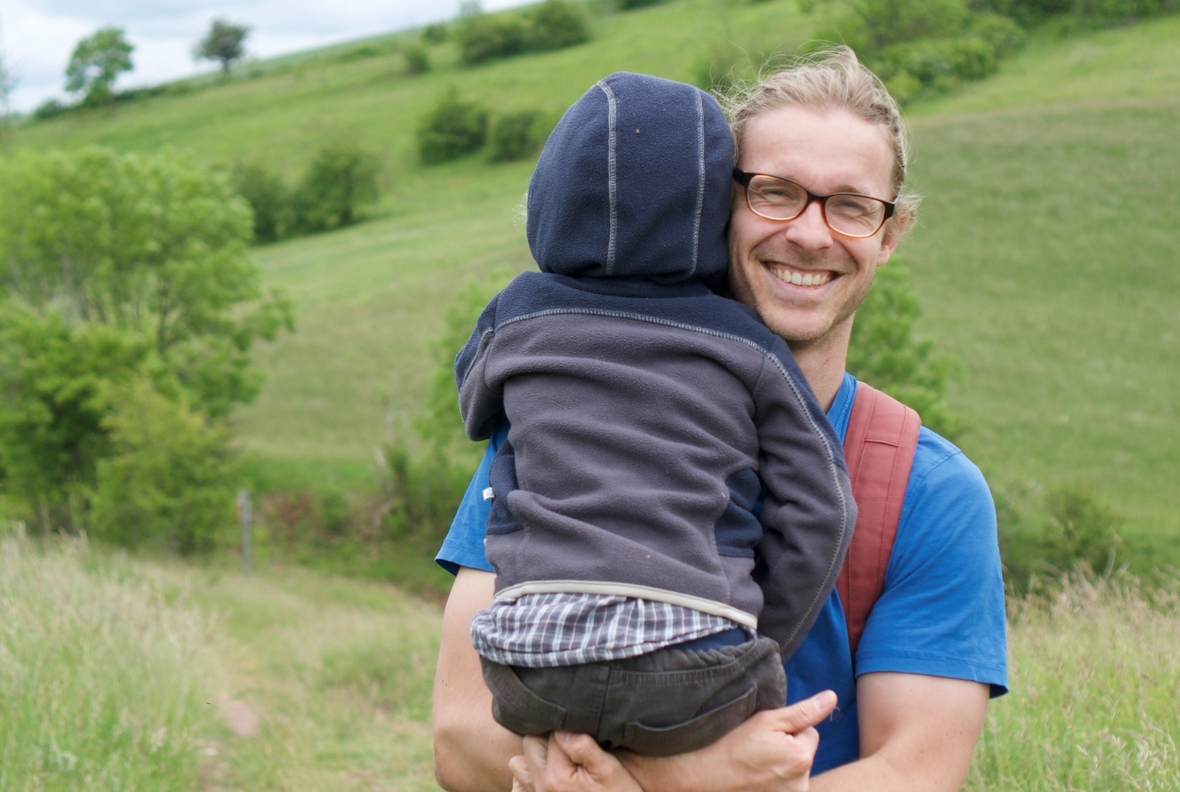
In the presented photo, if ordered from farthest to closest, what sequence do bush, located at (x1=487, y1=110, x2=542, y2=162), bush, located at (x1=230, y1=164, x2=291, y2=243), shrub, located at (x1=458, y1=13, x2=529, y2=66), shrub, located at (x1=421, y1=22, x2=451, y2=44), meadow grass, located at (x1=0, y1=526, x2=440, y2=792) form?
1. shrub, located at (x1=421, y1=22, x2=451, y2=44)
2. shrub, located at (x1=458, y1=13, x2=529, y2=66)
3. bush, located at (x1=487, y1=110, x2=542, y2=162)
4. bush, located at (x1=230, y1=164, x2=291, y2=243)
5. meadow grass, located at (x1=0, y1=526, x2=440, y2=792)

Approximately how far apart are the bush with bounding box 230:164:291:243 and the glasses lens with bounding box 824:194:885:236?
69.0m

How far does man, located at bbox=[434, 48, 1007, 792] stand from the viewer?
183cm

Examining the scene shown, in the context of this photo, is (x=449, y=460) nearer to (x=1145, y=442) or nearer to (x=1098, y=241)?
(x=1145, y=442)

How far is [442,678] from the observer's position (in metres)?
2.09

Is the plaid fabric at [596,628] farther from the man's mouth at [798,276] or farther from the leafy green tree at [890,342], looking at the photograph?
the leafy green tree at [890,342]

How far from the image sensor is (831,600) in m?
2.02

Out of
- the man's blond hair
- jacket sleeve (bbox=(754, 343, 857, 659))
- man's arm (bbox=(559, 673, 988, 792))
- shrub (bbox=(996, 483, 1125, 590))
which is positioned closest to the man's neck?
jacket sleeve (bbox=(754, 343, 857, 659))

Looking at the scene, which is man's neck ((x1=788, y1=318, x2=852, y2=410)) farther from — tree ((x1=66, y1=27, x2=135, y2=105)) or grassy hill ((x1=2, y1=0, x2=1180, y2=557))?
tree ((x1=66, y1=27, x2=135, y2=105))

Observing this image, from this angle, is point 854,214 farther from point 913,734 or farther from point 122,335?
point 122,335

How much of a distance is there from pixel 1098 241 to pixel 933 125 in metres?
14.0

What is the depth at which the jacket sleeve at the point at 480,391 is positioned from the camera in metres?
2.11

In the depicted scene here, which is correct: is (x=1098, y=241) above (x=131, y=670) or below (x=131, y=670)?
below

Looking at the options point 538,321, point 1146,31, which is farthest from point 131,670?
point 1146,31

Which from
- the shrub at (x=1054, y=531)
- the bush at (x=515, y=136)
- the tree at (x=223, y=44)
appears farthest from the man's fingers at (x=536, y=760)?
the tree at (x=223, y=44)
